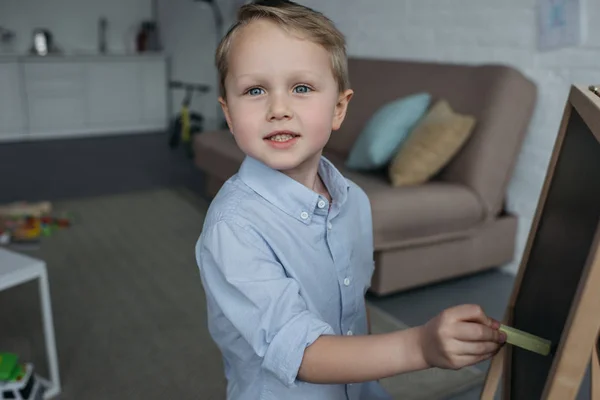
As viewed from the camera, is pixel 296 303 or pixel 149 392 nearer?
pixel 296 303

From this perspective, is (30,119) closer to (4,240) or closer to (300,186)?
(4,240)

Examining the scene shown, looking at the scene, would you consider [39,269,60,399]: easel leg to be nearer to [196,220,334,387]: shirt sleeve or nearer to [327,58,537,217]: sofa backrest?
[196,220,334,387]: shirt sleeve

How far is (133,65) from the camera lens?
20.2ft

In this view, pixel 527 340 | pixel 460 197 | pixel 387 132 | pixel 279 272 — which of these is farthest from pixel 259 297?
pixel 387 132

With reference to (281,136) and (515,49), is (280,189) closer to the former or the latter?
(281,136)

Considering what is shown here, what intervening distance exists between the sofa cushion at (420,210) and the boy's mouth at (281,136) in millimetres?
1384

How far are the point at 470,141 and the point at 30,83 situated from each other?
470 cm

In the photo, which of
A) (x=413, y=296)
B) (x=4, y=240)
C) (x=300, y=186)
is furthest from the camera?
(x=4, y=240)

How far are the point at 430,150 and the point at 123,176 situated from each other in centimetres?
267

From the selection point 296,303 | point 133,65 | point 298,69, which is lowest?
point 133,65

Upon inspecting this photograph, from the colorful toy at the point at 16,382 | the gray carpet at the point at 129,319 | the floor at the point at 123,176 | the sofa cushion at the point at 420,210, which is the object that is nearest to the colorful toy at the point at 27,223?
the gray carpet at the point at 129,319

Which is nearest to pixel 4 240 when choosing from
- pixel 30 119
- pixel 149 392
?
pixel 149 392

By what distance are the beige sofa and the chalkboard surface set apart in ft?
4.51

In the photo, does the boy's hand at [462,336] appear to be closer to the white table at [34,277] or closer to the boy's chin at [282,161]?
the boy's chin at [282,161]
